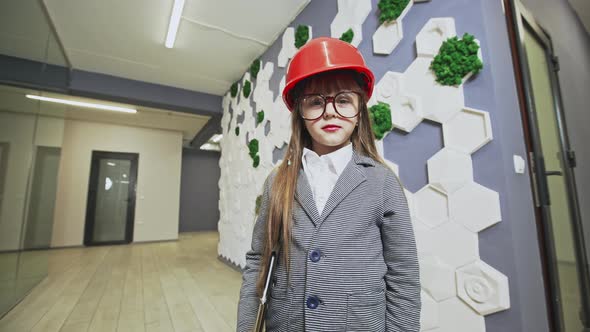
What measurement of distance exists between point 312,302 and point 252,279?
231mm

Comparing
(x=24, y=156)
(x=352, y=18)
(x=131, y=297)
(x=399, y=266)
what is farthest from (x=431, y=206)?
(x=24, y=156)

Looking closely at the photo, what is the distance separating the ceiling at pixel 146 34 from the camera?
2.12m

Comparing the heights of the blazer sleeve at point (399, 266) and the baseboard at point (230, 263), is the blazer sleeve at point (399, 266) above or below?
above

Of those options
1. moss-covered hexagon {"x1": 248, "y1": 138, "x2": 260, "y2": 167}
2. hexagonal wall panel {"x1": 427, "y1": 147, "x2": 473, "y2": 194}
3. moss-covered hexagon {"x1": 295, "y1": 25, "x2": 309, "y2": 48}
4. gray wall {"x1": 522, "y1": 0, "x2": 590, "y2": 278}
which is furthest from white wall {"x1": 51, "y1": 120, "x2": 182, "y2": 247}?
gray wall {"x1": 522, "y1": 0, "x2": 590, "y2": 278}

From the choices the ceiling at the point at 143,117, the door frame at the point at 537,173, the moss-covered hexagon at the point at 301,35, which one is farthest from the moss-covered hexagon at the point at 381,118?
the ceiling at the point at 143,117

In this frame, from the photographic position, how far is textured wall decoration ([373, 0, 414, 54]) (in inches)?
54.4

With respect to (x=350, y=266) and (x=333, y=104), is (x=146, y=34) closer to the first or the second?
(x=333, y=104)

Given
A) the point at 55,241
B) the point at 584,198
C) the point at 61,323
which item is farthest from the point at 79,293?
the point at 584,198

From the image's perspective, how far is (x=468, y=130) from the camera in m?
1.11

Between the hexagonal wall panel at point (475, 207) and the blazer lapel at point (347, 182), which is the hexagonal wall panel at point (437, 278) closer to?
the hexagonal wall panel at point (475, 207)

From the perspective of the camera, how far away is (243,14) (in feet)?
7.74

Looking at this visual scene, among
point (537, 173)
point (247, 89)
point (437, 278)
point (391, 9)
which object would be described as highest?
point (247, 89)

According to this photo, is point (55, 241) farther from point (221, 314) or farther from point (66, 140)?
point (221, 314)

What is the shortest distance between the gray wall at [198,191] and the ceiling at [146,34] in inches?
186
